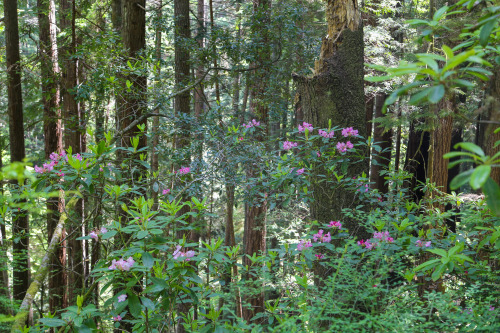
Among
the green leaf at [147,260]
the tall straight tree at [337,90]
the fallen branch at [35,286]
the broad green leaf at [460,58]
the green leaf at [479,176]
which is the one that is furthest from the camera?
the tall straight tree at [337,90]

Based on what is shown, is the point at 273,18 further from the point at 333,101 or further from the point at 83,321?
the point at 83,321

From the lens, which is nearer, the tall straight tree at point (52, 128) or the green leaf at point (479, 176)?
the green leaf at point (479, 176)

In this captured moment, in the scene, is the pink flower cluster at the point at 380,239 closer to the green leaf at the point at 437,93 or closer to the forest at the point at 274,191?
the forest at the point at 274,191

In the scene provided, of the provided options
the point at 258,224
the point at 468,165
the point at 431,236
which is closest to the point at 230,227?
the point at 258,224

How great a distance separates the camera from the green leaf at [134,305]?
7.33ft

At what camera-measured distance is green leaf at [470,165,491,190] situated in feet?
3.75

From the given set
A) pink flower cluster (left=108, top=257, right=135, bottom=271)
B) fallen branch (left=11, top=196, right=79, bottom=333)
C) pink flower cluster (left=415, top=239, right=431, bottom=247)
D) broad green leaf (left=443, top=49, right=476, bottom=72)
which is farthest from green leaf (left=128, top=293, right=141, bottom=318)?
pink flower cluster (left=415, top=239, right=431, bottom=247)

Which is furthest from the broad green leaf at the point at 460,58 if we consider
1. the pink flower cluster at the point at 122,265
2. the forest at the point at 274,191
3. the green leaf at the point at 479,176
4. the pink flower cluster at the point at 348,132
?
the pink flower cluster at the point at 348,132

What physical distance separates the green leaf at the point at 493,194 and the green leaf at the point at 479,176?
0.51 ft

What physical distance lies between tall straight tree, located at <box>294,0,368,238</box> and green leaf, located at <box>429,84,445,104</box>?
2941mm

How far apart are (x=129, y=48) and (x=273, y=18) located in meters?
2.79

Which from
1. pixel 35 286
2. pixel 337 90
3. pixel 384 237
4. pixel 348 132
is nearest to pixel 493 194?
pixel 384 237

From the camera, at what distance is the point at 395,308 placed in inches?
100

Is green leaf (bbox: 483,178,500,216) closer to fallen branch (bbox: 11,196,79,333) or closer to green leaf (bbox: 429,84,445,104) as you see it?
green leaf (bbox: 429,84,445,104)
